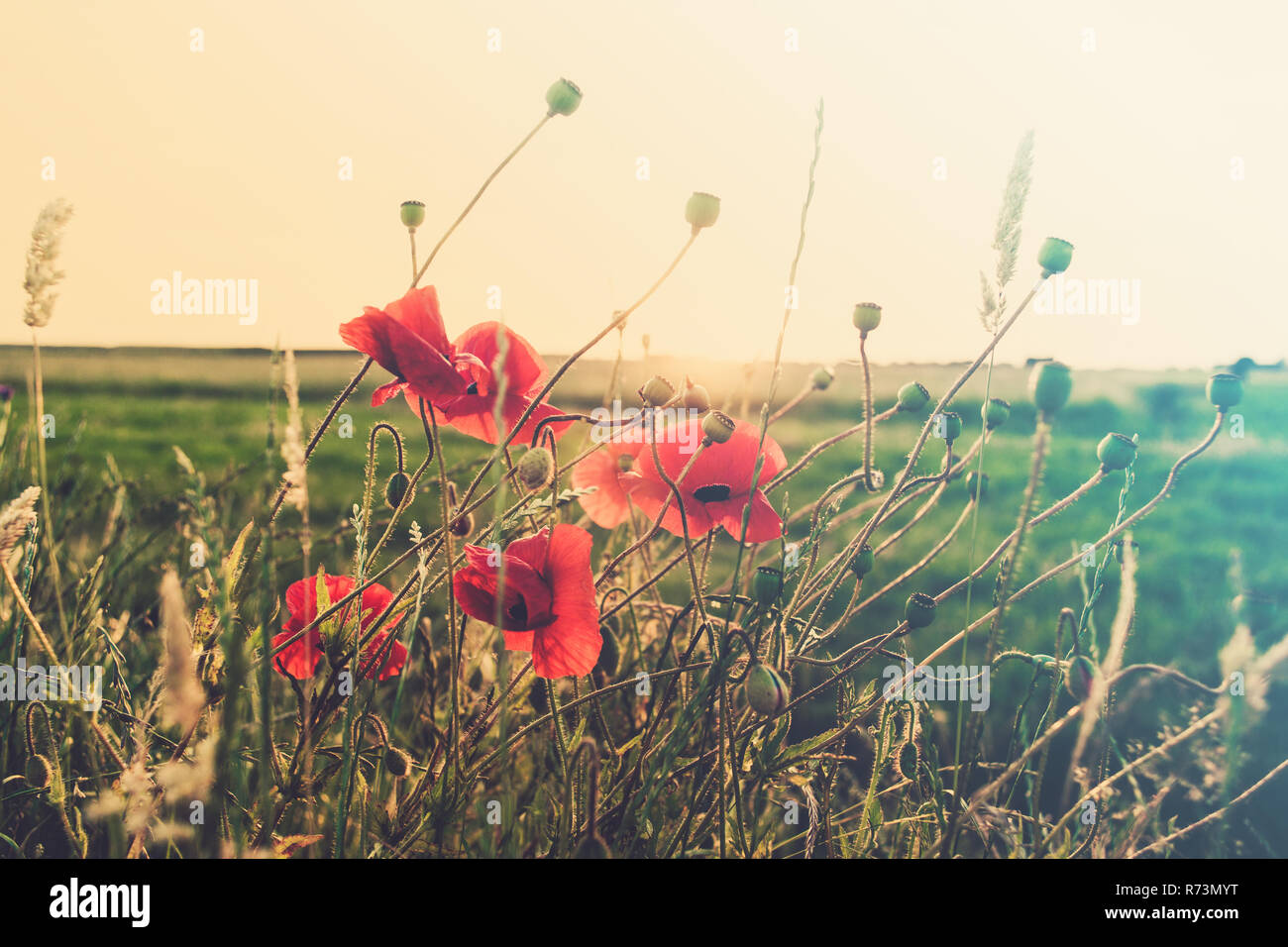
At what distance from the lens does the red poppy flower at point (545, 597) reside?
28.3 inches

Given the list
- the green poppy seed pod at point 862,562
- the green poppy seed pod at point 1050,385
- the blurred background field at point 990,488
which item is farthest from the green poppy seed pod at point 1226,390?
the green poppy seed pod at point 862,562

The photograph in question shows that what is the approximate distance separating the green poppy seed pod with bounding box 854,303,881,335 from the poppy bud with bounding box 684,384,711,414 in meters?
0.18

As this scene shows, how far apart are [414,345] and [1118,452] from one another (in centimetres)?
67

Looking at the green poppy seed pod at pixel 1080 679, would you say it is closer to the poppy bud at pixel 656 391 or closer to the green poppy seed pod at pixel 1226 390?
the green poppy seed pod at pixel 1226 390

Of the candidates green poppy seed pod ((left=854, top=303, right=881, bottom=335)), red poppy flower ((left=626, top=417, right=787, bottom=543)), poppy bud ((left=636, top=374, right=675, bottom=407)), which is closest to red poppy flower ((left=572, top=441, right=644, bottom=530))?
red poppy flower ((left=626, top=417, right=787, bottom=543))

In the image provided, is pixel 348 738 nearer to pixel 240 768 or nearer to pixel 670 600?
pixel 240 768

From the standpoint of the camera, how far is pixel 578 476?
105cm

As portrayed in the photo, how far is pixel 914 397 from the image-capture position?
3.21 ft

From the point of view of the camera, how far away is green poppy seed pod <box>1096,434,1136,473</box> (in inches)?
31.8

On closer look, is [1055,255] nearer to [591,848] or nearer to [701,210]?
[701,210]

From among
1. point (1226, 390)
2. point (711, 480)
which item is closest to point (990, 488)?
point (1226, 390)

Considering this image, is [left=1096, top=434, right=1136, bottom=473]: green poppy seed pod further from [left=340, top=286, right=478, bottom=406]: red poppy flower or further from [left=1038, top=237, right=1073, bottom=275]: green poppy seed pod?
[left=340, top=286, right=478, bottom=406]: red poppy flower
